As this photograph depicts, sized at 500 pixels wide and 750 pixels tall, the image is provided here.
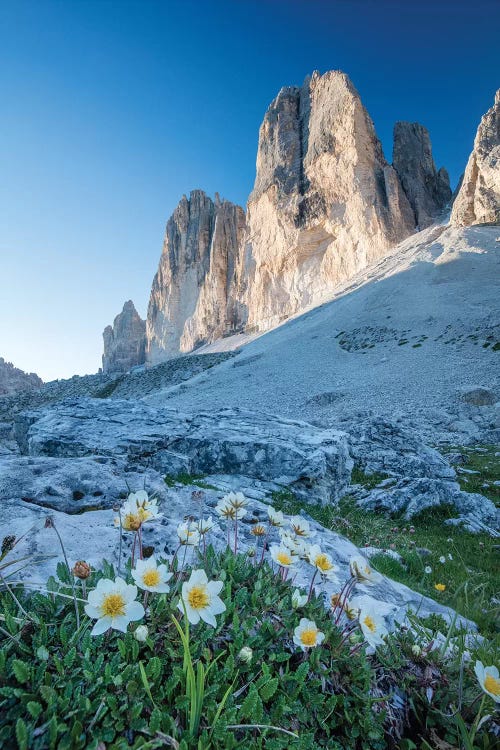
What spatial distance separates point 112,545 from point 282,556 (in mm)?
1954

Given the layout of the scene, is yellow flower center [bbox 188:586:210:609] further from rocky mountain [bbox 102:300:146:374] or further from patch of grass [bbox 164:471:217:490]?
rocky mountain [bbox 102:300:146:374]

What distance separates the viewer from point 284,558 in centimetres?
237

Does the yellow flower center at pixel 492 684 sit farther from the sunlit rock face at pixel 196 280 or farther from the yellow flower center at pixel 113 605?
the sunlit rock face at pixel 196 280

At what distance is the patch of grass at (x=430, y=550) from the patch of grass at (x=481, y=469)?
11.3 ft

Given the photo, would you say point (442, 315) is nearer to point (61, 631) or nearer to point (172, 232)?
point (61, 631)

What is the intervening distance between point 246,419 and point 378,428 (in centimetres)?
627

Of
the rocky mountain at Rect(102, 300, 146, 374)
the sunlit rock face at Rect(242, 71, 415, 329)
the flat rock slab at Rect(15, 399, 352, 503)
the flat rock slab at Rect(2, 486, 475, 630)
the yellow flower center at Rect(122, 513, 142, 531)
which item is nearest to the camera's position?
the yellow flower center at Rect(122, 513, 142, 531)

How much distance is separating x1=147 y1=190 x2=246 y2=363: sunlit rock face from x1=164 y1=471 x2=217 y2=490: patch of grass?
4395 inches

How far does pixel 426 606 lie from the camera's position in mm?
4016

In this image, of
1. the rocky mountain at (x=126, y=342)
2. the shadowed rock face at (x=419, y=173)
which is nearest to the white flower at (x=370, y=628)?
the shadowed rock face at (x=419, y=173)

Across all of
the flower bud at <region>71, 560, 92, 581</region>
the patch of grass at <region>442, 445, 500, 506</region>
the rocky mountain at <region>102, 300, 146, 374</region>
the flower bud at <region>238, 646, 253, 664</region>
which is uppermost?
the rocky mountain at <region>102, 300, 146, 374</region>

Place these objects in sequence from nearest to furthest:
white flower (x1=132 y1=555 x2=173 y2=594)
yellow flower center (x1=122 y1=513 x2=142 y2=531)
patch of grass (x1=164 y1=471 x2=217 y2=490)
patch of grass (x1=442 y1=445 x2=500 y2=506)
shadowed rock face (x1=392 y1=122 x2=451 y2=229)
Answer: white flower (x1=132 y1=555 x2=173 y2=594)
yellow flower center (x1=122 y1=513 x2=142 y2=531)
patch of grass (x1=164 y1=471 x2=217 y2=490)
patch of grass (x1=442 y1=445 x2=500 y2=506)
shadowed rock face (x1=392 y1=122 x2=451 y2=229)

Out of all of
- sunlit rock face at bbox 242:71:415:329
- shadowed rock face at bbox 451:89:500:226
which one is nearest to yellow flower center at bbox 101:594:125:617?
shadowed rock face at bbox 451:89:500:226

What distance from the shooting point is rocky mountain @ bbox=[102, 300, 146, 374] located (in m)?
164
